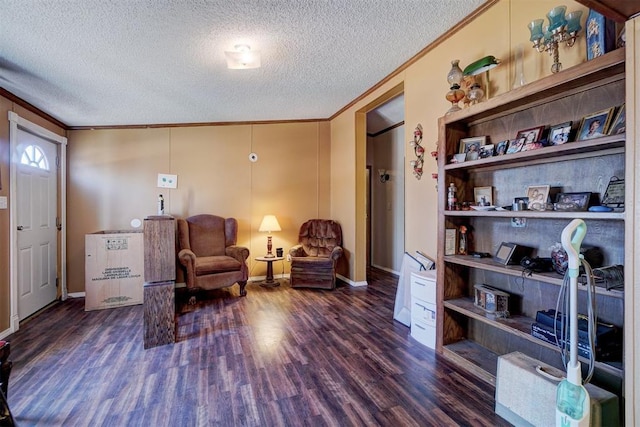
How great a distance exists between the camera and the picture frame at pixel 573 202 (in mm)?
1532

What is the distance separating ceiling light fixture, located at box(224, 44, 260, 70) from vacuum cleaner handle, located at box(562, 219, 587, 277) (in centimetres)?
252

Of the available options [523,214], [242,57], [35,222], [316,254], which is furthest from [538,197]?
[35,222]

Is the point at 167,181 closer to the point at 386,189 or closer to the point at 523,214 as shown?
the point at 386,189

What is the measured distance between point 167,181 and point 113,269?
1.42 meters

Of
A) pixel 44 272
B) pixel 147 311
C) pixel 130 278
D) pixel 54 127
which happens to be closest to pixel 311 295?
pixel 147 311

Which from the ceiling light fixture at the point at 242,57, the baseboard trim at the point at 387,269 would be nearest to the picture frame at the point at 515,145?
the ceiling light fixture at the point at 242,57

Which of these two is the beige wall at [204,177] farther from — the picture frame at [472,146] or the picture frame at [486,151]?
the picture frame at [486,151]

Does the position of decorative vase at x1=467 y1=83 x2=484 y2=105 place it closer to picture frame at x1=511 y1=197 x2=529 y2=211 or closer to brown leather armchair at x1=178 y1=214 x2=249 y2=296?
picture frame at x1=511 y1=197 x2=529 y2=211

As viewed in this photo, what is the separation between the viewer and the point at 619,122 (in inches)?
54.6

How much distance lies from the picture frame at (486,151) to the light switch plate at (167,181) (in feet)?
13.3

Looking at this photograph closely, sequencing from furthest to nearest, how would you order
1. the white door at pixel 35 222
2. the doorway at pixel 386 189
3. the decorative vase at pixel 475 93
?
the doorway at pixel 386 189 < the white door at pixel 35 222 < the decorative vase at pixel 475 93

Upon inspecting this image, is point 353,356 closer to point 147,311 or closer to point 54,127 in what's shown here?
point 147,311

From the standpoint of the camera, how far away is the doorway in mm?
5094

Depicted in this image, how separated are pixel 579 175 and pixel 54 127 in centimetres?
541
